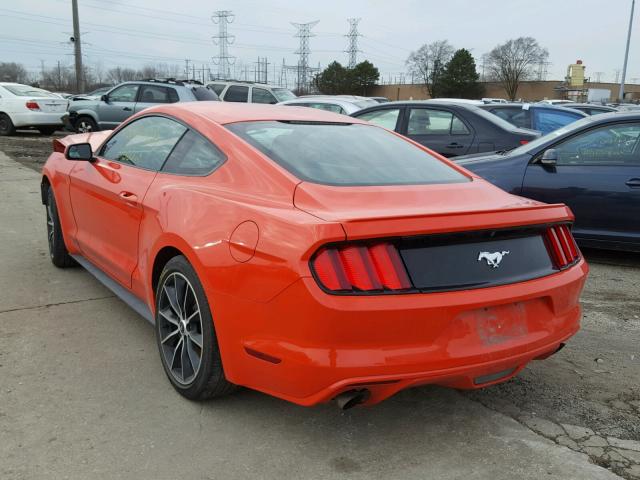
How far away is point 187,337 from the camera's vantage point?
294 cm

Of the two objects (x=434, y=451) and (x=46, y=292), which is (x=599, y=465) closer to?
(x=434, y=451)

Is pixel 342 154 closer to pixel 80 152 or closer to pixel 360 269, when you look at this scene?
pixel 360 269

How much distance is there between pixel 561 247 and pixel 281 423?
159 cm

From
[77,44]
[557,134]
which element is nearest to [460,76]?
[77,44]

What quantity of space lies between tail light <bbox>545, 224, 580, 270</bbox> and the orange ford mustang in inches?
0.4

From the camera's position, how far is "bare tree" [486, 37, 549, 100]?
84.5 metres

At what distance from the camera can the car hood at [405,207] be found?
7.51 feet

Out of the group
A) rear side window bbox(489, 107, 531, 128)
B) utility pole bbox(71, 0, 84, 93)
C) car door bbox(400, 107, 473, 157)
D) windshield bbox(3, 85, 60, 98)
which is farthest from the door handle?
utility pole bbox(71, 0, 84, 93)

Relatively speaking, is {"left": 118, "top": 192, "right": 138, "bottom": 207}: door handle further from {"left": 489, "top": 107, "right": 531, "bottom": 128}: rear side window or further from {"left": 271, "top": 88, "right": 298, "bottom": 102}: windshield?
{"left": 271, "top": 88, "right": 298, "bottom": 102}: windshield

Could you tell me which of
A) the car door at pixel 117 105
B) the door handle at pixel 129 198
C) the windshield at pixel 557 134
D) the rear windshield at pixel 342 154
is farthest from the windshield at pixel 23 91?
the rear windshield at pixel 342 154

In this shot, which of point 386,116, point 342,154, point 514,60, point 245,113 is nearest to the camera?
point 342,154

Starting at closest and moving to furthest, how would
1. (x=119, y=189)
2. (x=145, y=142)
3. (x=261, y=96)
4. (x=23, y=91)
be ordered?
(x=119, y=189)
(x=145, y=142)
(x=261, y=96)
(x=23, y=91)

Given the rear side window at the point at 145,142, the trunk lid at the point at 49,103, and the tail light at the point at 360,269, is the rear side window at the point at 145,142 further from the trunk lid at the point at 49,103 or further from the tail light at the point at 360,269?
the trunk lid at the point at 49,103

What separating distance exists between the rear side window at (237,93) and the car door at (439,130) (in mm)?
8736
